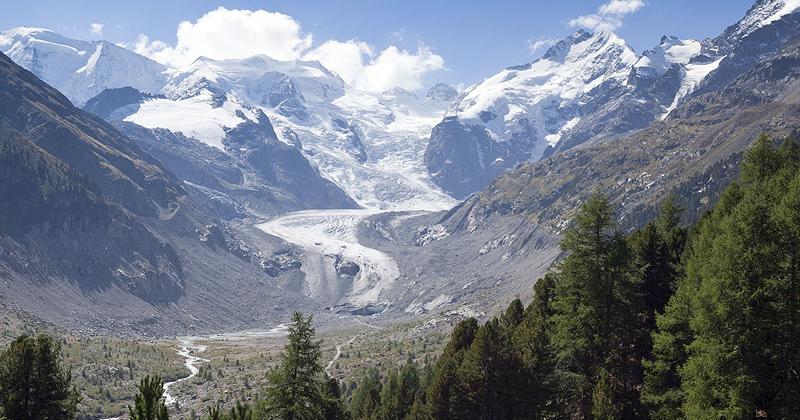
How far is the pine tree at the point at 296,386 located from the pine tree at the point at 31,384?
1166 centimetres

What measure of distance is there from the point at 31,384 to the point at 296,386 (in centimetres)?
1461

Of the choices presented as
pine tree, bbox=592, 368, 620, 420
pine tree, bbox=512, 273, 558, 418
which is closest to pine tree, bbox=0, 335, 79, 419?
pine tree, bbox=512, 273, 558, 418

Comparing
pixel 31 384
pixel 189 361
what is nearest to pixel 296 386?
pixel 31 384

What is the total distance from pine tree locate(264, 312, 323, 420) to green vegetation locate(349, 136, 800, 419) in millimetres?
11632

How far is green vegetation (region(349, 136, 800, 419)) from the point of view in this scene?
27.5 meters

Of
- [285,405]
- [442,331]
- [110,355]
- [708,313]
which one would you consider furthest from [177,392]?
[708,313]

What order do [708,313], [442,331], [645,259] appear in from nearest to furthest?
[708,313], [645,259], [442,331]

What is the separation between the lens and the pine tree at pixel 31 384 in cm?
3651

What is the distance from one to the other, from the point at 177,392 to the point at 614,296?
308 feet

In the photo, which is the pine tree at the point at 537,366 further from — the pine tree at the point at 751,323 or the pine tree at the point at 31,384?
the pine tree at the point at 31,384

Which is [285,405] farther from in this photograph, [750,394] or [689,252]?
[689,252]

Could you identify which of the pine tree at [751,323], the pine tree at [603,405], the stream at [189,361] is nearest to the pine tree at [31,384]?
the pine tree at [603,405]

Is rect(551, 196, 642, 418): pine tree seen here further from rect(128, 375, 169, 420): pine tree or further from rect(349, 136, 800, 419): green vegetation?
rect(128, 375, 169, 420): pine tree

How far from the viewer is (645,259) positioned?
4850 centimetres
